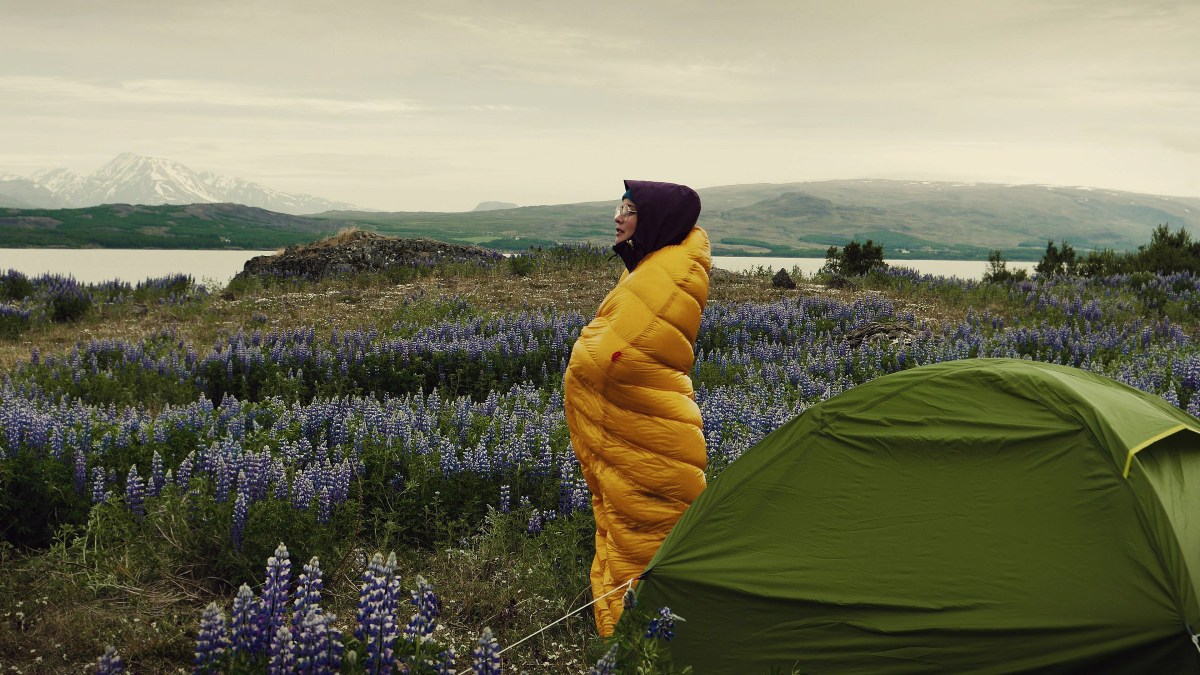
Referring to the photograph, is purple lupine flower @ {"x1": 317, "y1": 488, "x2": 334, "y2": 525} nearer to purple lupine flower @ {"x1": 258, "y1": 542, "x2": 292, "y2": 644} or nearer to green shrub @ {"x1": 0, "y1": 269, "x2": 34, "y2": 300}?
purple lupine flower @ {"x1": 258, "y1": 542, "x2": 292, "y2": 644}

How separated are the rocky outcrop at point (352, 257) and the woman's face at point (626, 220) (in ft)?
66.6

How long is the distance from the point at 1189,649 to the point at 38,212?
162m

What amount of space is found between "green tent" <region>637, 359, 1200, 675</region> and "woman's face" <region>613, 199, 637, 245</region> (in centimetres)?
167

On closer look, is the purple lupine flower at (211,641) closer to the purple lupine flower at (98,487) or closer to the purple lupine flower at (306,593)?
the purple lupine flower at (306,593)

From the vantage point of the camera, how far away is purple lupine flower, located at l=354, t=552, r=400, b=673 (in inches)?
149

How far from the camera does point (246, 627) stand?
3.85 meters

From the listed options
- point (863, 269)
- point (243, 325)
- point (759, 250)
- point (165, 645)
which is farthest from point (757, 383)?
point (759, 250)

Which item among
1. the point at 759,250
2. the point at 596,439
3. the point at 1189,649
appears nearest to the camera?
the point at 1189,649

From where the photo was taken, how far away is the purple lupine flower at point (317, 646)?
12.1ft

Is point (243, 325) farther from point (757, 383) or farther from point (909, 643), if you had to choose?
point (909, 643)

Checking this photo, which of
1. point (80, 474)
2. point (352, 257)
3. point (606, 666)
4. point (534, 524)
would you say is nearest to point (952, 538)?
point (606, 666)

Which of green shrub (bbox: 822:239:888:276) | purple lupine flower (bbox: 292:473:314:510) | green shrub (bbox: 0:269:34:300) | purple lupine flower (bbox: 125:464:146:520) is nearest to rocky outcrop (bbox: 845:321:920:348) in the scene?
green shrub (bbox: 822:239:888:276)

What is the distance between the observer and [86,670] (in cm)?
515

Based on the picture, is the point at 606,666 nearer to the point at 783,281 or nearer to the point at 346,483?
the point at 346,483
